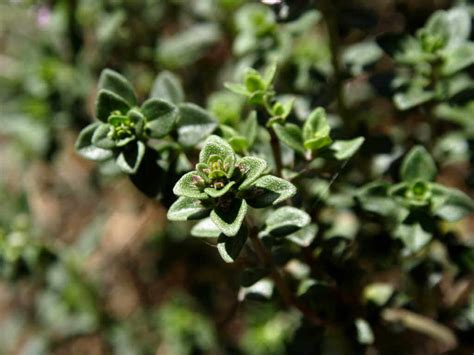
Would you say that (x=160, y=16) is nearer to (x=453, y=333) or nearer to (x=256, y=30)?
(x=256, y=30)

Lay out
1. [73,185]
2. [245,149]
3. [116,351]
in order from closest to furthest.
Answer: [245,149] → [116,351] → [73,185]

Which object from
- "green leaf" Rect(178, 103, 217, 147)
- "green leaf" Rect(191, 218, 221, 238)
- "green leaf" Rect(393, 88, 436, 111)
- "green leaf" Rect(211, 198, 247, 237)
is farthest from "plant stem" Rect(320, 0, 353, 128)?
"green leaf" Rect(211, 198, 247, 237)

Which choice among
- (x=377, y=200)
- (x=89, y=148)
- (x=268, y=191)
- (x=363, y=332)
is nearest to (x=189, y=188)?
(x=268, y=191)

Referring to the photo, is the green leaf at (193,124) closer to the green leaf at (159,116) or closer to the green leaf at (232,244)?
the green leaf at (159,116)

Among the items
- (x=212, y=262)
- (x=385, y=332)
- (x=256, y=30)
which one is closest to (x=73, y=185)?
(x=212, y=262)

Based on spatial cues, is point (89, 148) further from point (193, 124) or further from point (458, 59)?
point (458, 59)
